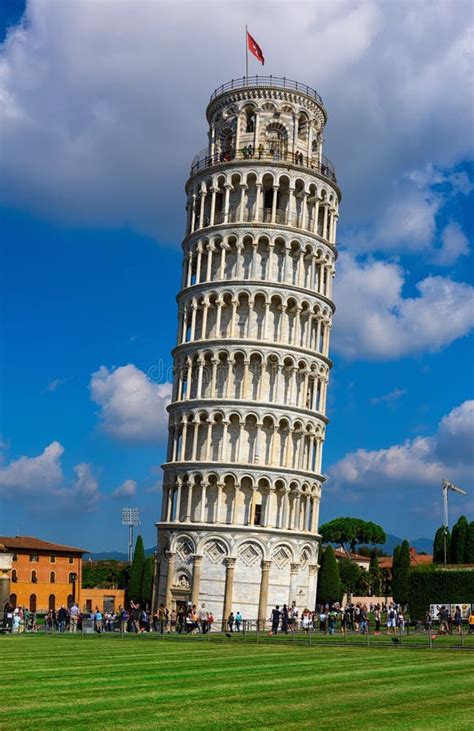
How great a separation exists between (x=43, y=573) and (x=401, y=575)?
1816 inches

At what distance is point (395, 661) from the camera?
32062 millimetres

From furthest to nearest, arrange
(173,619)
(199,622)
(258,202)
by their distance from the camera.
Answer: (258,202) → (173,619) → (199,622)

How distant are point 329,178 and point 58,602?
2787 inches

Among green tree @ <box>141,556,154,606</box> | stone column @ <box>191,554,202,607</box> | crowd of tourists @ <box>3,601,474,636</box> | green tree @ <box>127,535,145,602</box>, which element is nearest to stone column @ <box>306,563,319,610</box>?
crowd of tourists @ <box>3,601,474,636</box>

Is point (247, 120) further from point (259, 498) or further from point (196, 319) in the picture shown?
point (259, 498)

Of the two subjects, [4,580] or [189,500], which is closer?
[4,580]

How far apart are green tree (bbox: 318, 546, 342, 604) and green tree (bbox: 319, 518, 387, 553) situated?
4362 centimetres

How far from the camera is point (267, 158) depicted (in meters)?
74.4

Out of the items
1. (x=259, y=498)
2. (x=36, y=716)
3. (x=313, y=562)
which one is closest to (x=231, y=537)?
(x=259, y=498)

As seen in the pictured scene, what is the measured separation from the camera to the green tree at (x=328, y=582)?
103688 millimetres

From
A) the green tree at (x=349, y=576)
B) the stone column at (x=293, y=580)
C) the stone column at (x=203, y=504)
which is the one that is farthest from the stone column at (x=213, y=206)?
the green tree at (x=349, y=576)

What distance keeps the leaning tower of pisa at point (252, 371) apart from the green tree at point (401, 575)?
31.6 metres

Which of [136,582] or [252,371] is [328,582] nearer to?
[136,582]

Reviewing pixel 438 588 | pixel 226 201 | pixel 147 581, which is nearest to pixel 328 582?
pixel 147 581
